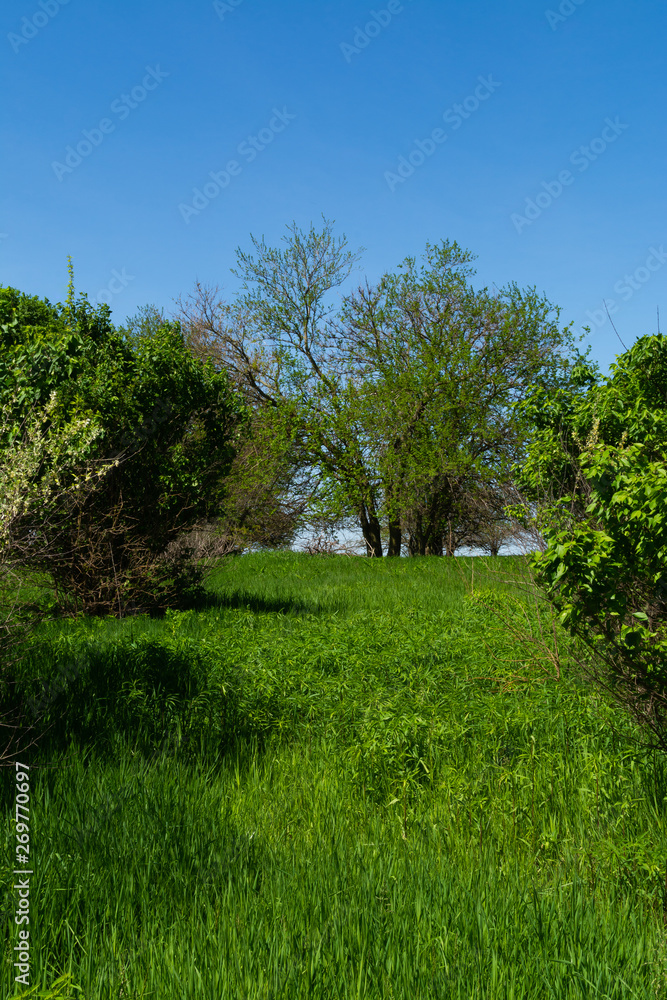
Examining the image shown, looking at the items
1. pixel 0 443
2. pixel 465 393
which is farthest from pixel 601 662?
pixel 465 393

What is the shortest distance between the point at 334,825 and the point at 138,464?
7.57 m

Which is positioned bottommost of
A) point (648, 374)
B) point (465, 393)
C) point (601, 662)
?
point (601, 662)

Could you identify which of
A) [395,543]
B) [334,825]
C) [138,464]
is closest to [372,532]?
[395,543]

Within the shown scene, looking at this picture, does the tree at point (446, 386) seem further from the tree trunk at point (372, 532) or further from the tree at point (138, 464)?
the tree at point (138, 464)

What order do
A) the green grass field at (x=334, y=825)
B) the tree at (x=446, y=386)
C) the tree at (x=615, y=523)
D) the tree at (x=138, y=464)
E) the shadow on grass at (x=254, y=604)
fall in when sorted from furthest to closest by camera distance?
the tree at (x=446, y=386) → the shadow on grass at (x=254, y=604) → the tree at (x=138, y=464) → the tree at (x=615, y=523) → the green grass field at (x=334, y=825)

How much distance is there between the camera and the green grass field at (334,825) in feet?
9.67

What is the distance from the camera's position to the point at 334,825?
4359mm

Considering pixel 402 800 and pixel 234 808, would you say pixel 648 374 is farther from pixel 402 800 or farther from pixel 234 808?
pixel 234 808

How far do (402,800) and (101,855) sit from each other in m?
2.00

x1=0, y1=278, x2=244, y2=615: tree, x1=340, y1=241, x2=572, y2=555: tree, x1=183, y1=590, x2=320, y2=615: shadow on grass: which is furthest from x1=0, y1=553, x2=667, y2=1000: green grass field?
x1=340, y1=241, x2=572, y2=555: tree

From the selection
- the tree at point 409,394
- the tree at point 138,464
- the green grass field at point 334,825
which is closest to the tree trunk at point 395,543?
the tree at point 409,394

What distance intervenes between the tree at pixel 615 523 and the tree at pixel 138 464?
19.9ft

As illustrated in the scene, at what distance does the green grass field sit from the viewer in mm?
2947

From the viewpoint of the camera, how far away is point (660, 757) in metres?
5.01
